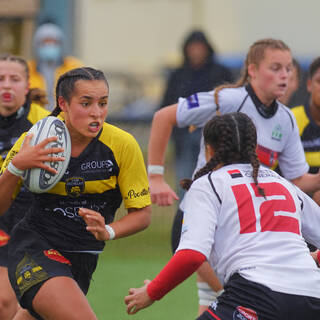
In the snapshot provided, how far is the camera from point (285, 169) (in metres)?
5.78

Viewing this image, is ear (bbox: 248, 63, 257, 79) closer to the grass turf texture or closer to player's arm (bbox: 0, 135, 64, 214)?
player's arm (bbox: 0, 135, 64, 214)

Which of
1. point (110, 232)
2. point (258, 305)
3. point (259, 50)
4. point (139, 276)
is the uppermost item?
Answer: point (259, 50)

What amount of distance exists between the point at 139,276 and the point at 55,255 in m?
4.19

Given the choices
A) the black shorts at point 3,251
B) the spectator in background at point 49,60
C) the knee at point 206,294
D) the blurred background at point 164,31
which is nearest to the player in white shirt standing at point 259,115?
the knee at point 206,294

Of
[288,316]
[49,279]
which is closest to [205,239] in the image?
[288,316]

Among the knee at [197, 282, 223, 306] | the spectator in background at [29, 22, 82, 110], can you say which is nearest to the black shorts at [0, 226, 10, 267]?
the knee at [197, 282, 223, 306]

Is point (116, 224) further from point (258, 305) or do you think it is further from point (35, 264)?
point (258, 305)

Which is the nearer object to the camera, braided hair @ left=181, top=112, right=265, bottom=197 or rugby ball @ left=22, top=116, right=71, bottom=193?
braided hair @ left=181, top=112, right=265, bottom=197

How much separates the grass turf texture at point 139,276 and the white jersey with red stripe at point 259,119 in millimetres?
1855

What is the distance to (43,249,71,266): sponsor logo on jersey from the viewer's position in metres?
4.60

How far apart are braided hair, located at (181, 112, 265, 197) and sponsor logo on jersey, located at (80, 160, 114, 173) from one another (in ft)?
1.82

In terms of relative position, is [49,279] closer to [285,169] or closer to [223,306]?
[223,306]

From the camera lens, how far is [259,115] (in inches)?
221

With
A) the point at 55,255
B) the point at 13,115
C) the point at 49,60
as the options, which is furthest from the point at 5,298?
the point at 49,60
